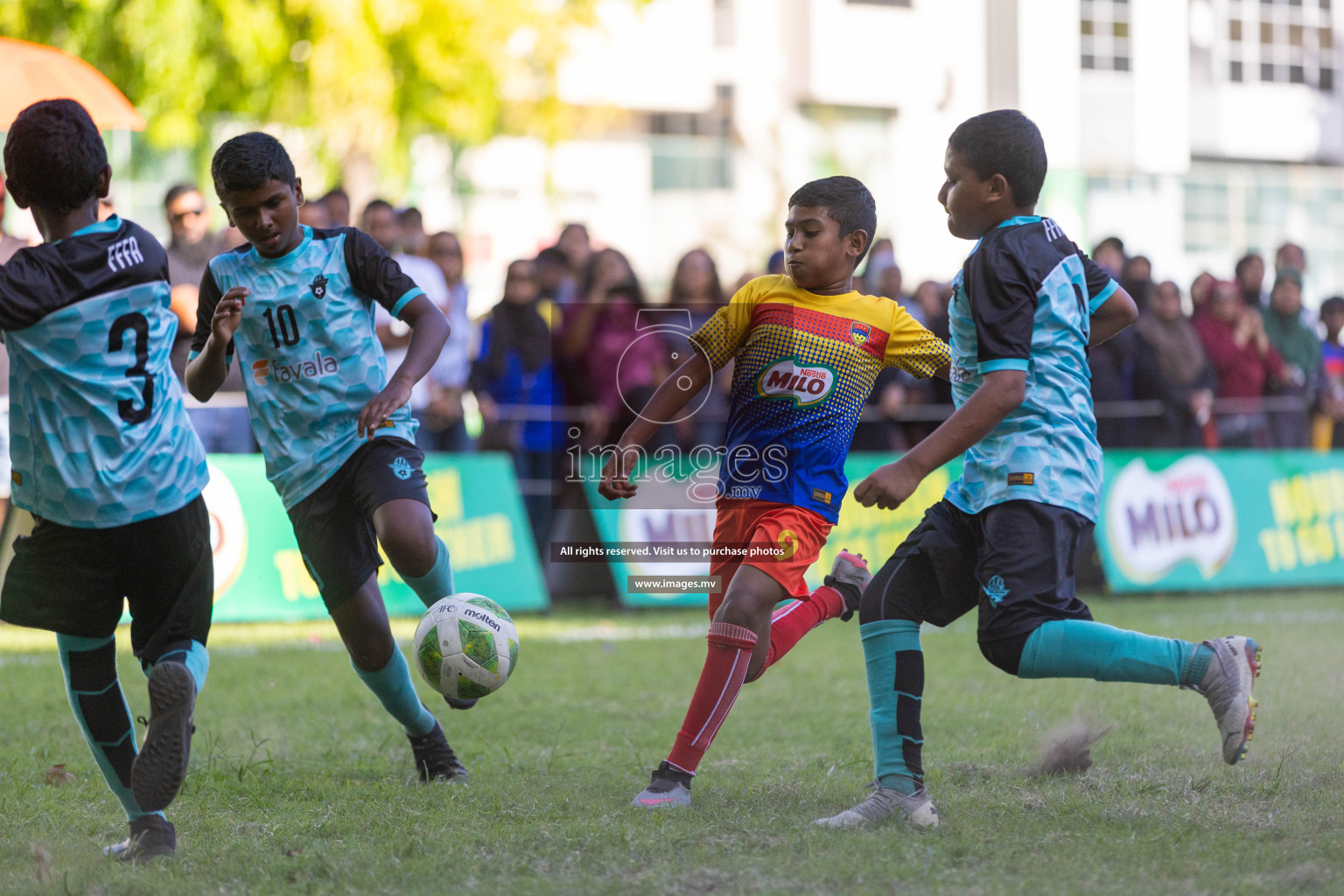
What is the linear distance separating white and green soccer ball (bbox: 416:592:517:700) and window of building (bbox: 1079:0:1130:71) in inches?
1219

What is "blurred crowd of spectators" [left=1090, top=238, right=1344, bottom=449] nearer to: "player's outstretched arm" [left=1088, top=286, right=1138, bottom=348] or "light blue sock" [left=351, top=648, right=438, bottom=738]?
"player's outstretched arm" [left=1088, top=286, right=1138, bottom=348]

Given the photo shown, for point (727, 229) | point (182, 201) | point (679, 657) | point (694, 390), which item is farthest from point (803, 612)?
point (727, 229)

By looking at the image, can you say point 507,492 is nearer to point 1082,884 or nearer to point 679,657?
point 679,657

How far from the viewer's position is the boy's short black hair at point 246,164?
4531mm

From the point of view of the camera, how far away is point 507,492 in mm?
10453

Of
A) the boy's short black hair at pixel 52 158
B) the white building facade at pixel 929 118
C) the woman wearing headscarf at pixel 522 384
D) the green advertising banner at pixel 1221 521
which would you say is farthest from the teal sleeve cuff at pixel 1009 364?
the white building facade at pixel 929 118

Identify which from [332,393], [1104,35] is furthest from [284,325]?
[1104,35]

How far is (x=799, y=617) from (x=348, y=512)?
1.58 metres

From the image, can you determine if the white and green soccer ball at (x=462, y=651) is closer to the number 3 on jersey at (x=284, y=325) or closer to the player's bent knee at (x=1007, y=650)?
the number 3 on jersey at (x=284, y=325)

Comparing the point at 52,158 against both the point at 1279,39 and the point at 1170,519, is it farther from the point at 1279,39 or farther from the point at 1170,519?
the point at 1279,39

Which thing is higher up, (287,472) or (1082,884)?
(287,472)

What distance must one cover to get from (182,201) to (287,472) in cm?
529

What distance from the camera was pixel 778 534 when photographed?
4.50 m

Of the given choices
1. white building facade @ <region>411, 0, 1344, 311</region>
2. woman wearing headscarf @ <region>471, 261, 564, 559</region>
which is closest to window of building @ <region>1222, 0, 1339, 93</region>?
white building facade @ <region>411, 0, 1344, 311</region>
